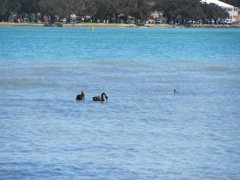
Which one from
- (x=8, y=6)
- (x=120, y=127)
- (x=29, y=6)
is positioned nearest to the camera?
(x=120, y=127)

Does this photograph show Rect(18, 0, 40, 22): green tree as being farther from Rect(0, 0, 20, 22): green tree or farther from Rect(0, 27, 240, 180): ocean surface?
Rect(0, 27, 240, 180): ocean surface

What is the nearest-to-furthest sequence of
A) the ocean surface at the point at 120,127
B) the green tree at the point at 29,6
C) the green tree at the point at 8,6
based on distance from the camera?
the ocean surface at the point at 120,127 < the green tree at the point at 8,6 < the green tree at the point at 29,6

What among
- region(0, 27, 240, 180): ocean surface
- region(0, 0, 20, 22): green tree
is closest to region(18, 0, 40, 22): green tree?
region(0, 0, 20, 22): green tree

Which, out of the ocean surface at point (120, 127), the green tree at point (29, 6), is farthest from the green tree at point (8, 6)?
the ocean surface at point (120, 127)

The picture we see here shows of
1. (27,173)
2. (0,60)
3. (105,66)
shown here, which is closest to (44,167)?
(27,173)

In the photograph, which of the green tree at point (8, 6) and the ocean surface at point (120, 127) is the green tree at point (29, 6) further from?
the ocean surface at point (120, 127)

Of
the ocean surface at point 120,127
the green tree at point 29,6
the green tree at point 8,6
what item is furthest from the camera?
the green tree at point 29,6

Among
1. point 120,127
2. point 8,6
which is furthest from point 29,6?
point 120,127

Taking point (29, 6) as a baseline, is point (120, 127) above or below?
above

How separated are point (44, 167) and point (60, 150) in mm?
1774

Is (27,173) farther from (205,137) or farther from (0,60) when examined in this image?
(0,60)

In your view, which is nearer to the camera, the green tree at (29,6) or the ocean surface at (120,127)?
the ocean surface at (120,127)

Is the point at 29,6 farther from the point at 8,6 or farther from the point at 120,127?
the point at 120,127

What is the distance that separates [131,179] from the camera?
16.4m
